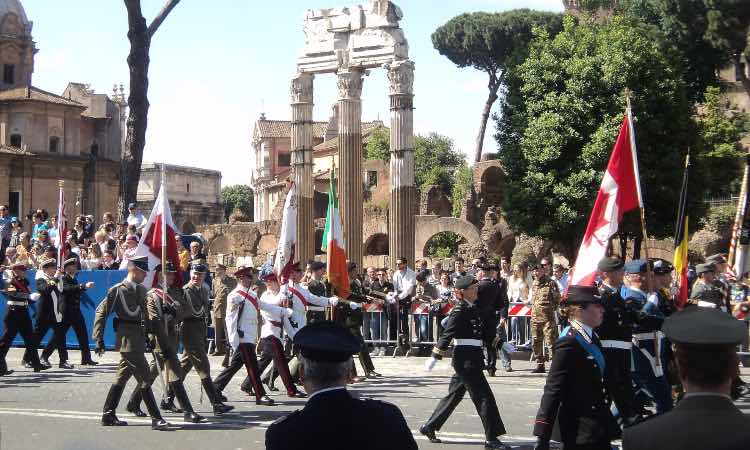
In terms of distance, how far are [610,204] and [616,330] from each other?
3.97ft

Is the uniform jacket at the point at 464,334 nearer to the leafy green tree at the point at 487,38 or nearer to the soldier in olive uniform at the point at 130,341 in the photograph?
the soldier in olive uniform at the point at 130,341

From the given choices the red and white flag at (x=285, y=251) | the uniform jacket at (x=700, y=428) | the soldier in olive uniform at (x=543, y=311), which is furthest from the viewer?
the soldier in olive uniform at (x=543, y=311)

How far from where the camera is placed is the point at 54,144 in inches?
2968

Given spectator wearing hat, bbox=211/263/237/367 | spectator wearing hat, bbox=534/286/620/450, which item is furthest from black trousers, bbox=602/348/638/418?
spectator wearing hat, bbox=211/263/237/367

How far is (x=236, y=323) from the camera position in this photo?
1529 cm

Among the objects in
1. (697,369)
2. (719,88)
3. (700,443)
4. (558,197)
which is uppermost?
(719,88)

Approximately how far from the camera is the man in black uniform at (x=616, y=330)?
33.8 feet

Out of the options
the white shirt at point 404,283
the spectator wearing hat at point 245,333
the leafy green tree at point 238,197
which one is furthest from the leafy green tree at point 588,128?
the leafy green tree at point 238,197

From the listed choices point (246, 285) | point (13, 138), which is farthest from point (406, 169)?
point (13, 138)

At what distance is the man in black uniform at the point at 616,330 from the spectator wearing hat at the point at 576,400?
1324 mm

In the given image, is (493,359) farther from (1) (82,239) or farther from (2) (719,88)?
(2) (719,88)

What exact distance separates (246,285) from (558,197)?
887 inches

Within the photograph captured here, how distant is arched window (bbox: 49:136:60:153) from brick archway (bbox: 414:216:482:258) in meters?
29.4

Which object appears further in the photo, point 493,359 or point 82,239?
point 82,239
